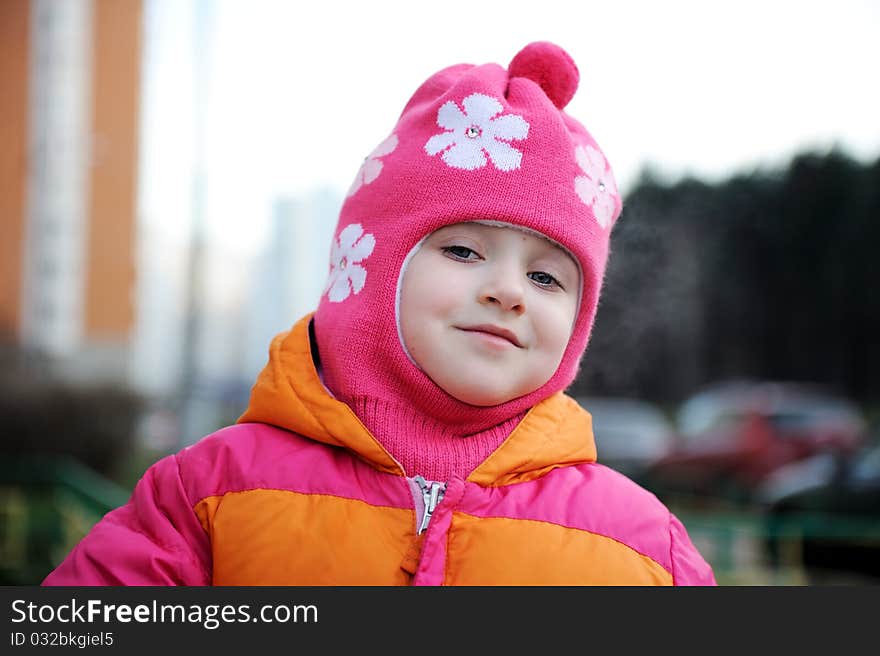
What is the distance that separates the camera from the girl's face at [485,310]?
1146mm

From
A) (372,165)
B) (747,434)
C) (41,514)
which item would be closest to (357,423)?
(372,165)

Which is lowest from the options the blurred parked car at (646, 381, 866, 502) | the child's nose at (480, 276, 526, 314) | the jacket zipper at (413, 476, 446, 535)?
the jacket zipper at (413, 476, 446, 535)

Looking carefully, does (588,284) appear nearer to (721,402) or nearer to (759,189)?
(759,189)

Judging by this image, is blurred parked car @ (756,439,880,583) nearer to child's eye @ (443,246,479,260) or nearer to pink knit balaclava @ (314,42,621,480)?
pink knit balaclava @ (314,42,621,480)

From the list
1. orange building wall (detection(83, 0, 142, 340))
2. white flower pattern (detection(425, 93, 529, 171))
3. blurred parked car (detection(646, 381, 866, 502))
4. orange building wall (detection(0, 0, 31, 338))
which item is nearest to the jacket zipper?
white flower pattern (detection(425, 93, 529, 171))

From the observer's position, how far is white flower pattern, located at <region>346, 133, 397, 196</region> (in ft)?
4.26

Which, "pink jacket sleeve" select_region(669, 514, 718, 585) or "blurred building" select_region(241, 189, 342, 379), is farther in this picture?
"blurred building" select_region(241, 189, 342, 379)

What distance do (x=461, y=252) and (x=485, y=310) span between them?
0.32 feet

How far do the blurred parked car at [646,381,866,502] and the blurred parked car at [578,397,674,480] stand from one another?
89mm

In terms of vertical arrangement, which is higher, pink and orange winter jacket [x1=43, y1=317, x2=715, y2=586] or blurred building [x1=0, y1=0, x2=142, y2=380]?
blurred building [x1=0, y1=0, x2=142, y2=380]

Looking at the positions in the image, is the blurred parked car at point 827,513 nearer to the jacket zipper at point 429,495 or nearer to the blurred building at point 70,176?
the jacket zipper at point 429,495

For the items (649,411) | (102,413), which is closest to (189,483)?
(649,411)

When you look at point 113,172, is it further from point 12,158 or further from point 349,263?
point 349,263

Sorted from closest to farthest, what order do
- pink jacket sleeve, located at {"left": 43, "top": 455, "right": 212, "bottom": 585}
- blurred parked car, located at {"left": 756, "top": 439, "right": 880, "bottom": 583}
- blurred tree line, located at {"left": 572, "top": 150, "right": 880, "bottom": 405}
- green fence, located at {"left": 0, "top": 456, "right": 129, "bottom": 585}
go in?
pink jacket sleeve, located at {"left": 43, "top": 455, "right": 212, "bottom": 585} < green fence, located at {"left": 0, "top": 456, "right": 129, "bottom": 585} < blurred parked car, located at {"left": 756, "top": 439, "right": 880, "bottom": 583} < blurred tree line, located at {"left": 572, "top": 150, "right": 880, "bottom": 405}
